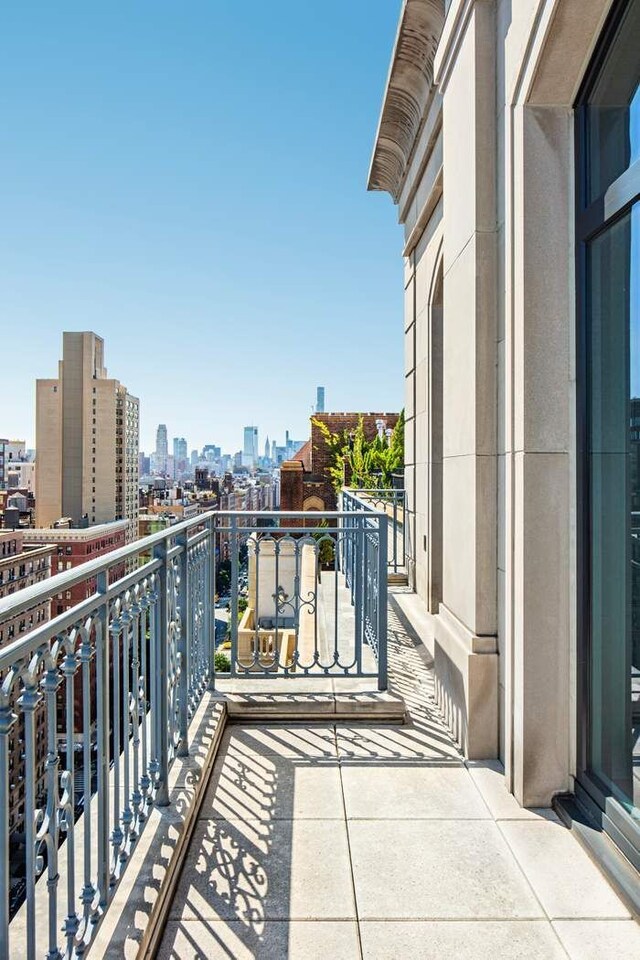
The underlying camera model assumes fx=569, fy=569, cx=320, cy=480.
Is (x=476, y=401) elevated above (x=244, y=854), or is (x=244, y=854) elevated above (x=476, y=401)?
(x=476, y=401)

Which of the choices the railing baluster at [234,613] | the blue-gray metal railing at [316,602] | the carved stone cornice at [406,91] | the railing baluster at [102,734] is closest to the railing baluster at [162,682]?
the railing baluster at [102,734]

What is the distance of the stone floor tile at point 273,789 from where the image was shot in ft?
8.75

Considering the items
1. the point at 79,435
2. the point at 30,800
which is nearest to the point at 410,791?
the point at 30,800

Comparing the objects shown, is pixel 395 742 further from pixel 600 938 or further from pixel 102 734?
pixel 102 734

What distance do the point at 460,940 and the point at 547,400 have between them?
2.15 meters

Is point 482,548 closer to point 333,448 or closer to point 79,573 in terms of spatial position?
point 79,573

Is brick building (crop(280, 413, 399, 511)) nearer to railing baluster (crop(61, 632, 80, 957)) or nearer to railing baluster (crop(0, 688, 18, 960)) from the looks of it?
railing baluster (crop(61, 632, 80, 957))

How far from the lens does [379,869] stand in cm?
228

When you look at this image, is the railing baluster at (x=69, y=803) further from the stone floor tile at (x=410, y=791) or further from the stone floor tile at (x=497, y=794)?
the stone floor tile at (x=497, y=794)

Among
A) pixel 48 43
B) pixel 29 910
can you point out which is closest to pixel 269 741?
pixel 29 910

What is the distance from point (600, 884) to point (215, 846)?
1525 millimetres

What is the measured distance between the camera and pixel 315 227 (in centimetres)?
2561

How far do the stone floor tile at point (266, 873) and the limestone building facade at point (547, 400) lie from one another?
100cm

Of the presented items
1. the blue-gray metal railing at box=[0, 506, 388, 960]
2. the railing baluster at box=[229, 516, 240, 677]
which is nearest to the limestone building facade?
the blue-gray metal railing at box=[0, 506, 388, 960]
